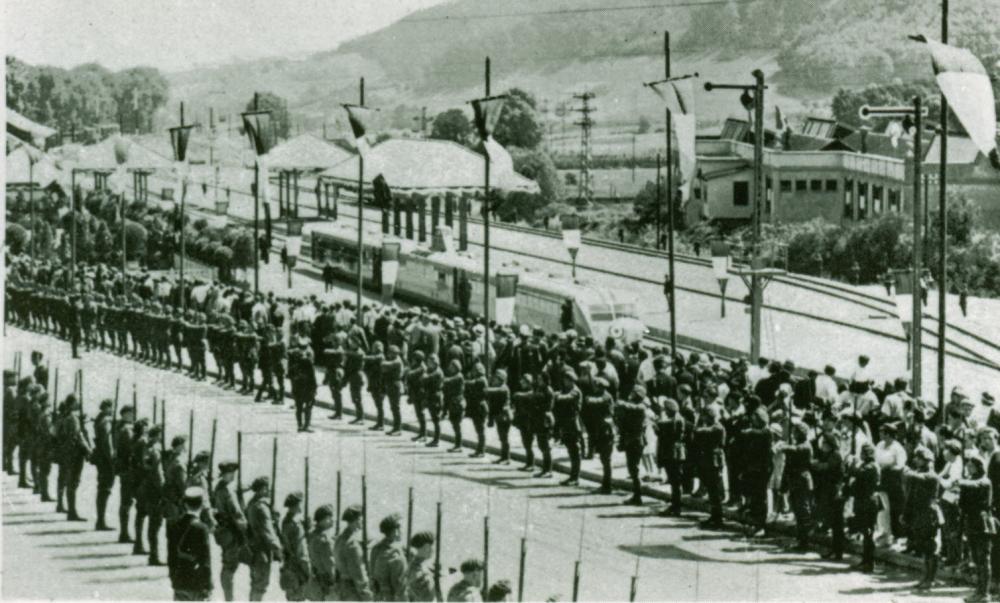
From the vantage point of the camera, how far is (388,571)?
1123 cm

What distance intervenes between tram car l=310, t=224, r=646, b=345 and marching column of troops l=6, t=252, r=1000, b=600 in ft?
26.3

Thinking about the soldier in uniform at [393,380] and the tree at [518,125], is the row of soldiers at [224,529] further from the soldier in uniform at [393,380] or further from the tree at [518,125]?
the tree at [518,125]

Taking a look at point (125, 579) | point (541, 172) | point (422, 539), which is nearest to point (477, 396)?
point (125, 579)

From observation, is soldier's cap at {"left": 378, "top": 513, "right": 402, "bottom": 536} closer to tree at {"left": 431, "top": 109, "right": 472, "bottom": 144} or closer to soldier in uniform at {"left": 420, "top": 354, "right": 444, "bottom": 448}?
soldier in uniform at {"left": 420, "top": 354, "right": 444, "bottom": 448}

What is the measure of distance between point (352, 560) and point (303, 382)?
41.0 feet

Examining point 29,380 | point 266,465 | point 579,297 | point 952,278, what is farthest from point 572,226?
point 952,278

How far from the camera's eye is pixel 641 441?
1912 centimetres

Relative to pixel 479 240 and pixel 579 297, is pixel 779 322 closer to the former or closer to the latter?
pixel 579 297

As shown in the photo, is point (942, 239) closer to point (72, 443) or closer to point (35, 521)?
point (72, 443)

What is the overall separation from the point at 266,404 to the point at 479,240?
42.6m

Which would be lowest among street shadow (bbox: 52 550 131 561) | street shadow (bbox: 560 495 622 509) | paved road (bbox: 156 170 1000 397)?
paved road (bbox: 156 170 1000 397)

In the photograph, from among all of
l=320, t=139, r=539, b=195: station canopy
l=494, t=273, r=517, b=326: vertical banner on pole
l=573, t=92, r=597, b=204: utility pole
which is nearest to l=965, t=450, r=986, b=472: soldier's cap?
l=494, t=273, r=517, b=326: vertical banner on pole

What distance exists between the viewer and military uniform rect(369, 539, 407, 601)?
440 inches

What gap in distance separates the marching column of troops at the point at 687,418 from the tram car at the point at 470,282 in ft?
26.3
